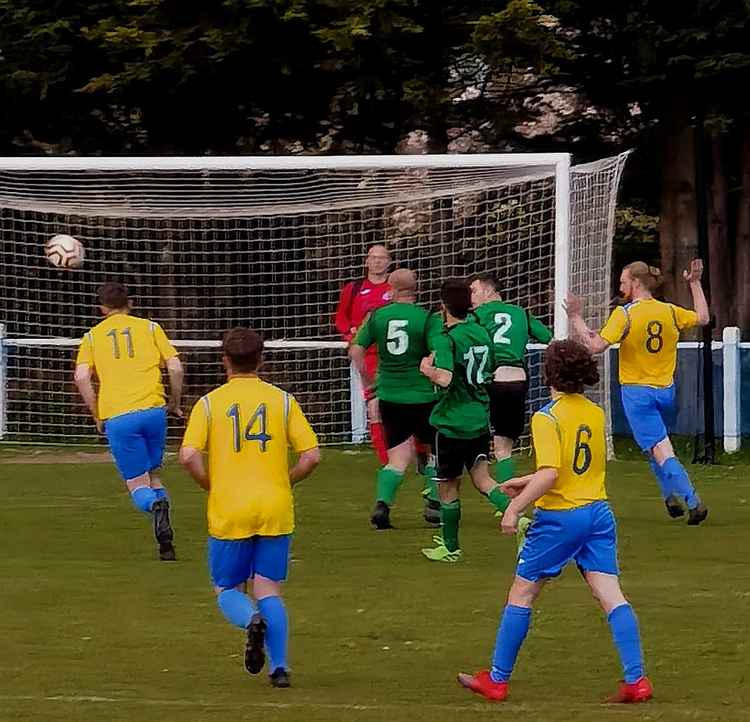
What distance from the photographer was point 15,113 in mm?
22125

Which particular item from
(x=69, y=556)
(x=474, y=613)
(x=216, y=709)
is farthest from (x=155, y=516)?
(x=216, y=709)

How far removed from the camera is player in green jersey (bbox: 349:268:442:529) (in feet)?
40.7

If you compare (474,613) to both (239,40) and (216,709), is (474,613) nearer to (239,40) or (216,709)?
(216,709)

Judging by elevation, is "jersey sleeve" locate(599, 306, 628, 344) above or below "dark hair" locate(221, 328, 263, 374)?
below

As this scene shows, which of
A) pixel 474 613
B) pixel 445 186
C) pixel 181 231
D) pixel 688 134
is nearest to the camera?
pixel 474 613

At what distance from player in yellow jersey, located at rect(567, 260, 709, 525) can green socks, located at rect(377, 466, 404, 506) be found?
68.9 inches

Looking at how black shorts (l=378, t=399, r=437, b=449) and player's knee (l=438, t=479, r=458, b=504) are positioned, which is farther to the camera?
black shorts (l=378, t=399, r=437, b=449)

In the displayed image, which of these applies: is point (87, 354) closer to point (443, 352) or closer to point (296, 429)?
point (443, 352)

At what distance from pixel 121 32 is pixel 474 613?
11.7 meters

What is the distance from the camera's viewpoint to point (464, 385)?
36.9ft

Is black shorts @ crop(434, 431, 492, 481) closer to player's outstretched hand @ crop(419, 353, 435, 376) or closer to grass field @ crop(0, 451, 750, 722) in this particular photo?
player's outstretched hand @ crop(419, 353, 435, 376)

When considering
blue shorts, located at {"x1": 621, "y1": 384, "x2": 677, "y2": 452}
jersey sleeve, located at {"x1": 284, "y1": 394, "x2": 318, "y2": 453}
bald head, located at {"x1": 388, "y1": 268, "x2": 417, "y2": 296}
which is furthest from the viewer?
blue shorts, located at {"x1": 621, "y1": 384, "x2": 677, "y2": 452}

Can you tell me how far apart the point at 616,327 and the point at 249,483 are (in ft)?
19.0

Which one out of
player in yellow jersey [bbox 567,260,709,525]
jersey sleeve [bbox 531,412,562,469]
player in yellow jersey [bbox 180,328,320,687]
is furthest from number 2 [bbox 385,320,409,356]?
jersey sleeve [bbox 531,412,562,469]
